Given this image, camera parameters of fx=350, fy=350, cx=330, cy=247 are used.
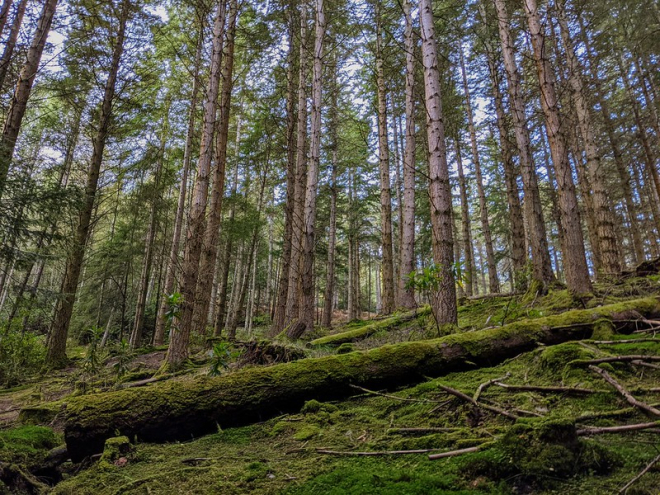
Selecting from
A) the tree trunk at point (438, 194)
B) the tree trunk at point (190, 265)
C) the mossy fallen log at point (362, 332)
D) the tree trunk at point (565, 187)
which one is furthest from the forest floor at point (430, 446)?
the mossy fallen log at point (362, 332)

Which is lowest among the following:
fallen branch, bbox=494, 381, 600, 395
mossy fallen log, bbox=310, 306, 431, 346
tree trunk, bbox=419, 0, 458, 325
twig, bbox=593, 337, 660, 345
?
fallen branch, bbox=494, 381, 600, 395

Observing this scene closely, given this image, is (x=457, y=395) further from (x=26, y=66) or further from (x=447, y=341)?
(x=26, y=66)

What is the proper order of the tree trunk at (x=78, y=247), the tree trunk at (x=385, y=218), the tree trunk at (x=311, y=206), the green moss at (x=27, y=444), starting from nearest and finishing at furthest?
the green moss at (x=27, y=444)
the tree trunk at (x=311, y=206)
the tree trunk at (x=78, y=247)
the tree trunk at (x=385, y=218)

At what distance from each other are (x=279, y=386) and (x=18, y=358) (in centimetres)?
988

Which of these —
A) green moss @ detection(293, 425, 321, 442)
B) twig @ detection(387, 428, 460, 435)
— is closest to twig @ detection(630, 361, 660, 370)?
twig @ detection(387, 428, 460, 435)

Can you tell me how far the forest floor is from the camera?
1928 millimetres

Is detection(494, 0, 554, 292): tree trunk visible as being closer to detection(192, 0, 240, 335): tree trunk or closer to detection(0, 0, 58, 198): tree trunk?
detection(192, 0, 240, 335): tree trunk

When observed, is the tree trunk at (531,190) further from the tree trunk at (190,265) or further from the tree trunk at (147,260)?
the tree trunk at (147,260)

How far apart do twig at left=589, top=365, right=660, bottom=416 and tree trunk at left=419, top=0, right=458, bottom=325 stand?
2.34m

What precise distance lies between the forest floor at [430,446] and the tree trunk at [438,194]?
1534 mm

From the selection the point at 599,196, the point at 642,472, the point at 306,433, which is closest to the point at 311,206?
the point at 306,433

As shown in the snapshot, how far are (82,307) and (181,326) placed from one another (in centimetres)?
1692

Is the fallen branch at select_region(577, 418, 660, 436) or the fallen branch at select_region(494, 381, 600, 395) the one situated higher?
the fallen branch at select_region(494, 381, 600, 395)

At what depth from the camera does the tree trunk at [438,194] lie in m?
5.20
